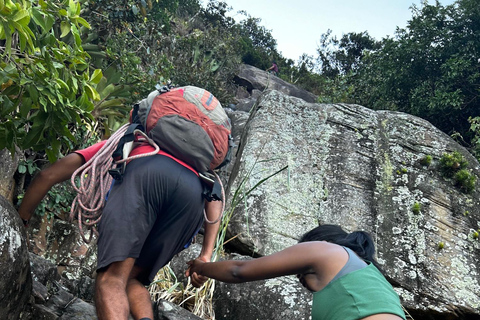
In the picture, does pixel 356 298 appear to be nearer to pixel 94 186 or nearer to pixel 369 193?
pixel 94 186

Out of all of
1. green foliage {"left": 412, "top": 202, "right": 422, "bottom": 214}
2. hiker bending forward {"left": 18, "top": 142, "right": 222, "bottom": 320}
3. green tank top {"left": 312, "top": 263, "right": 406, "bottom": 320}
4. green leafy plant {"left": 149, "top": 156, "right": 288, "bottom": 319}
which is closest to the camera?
green tank top {"left": 312, "top": 263, "right": 406, "bottom": 320}

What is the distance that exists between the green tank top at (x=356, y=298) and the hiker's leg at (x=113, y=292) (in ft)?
3.25

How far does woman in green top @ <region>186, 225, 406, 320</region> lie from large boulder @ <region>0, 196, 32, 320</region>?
1.29 meters

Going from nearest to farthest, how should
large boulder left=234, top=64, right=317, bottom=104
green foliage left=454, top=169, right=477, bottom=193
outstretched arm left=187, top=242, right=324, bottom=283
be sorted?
outstretched arm left=187, top=242, right=324, bottom=283
green foliage left=454, top=169, right=477, bottom=193
large boulder left=234, top=64, right=317, bottom=104

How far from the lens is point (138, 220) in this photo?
8.57 feet

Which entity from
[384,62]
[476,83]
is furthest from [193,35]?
[476,83]

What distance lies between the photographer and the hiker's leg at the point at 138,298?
2.74 m

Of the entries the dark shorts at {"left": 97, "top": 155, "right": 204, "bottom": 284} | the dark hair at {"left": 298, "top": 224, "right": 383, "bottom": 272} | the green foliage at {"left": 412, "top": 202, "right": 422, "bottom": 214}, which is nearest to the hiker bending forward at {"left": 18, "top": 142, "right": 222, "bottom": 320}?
the dark shorts at {"left": 97, "top": 155, "right": 204, "bottom": 284}

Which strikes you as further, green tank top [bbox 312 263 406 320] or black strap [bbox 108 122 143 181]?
black strap [bbox 108 122 143 181]

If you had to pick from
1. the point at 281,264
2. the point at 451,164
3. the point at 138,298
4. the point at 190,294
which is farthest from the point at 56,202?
the point at 451,164

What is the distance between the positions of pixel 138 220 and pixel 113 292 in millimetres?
388

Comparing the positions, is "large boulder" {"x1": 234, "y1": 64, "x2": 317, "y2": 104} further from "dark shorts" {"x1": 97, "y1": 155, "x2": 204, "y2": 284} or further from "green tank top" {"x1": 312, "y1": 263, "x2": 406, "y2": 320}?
"green tank top" {"x1": 312, "y1": 263, "x2": 406, "y2": 320}

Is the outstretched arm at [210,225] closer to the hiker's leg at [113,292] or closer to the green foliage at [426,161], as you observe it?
the hiker's leg at [113,292]

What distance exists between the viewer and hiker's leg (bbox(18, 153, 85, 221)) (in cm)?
303
